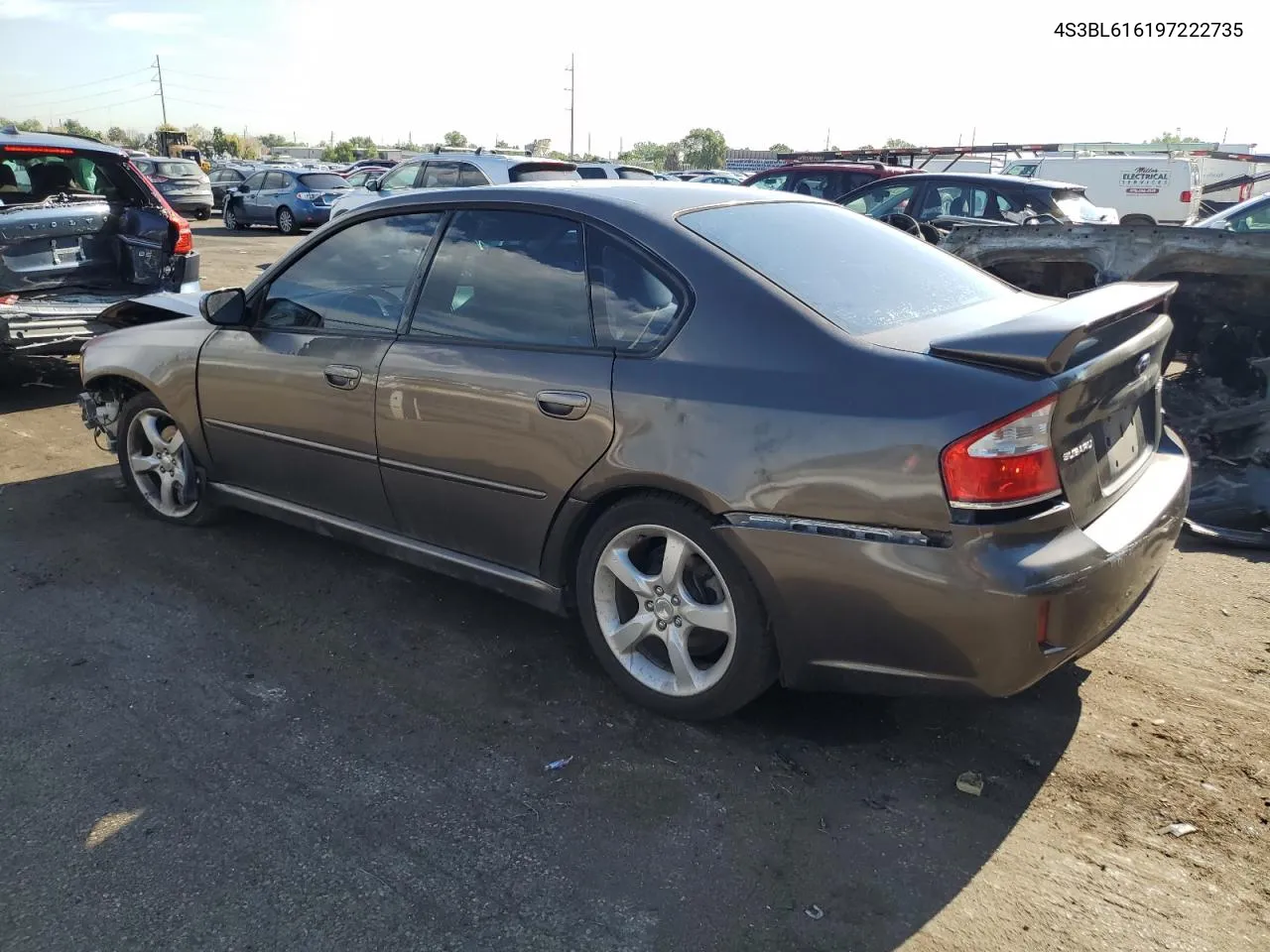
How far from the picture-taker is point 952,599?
2545mm

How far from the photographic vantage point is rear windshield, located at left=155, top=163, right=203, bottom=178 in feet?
79.0

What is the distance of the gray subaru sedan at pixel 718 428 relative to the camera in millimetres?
2564

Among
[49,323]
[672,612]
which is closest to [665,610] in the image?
[672,612]

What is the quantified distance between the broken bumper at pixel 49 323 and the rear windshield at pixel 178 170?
63.9 feet

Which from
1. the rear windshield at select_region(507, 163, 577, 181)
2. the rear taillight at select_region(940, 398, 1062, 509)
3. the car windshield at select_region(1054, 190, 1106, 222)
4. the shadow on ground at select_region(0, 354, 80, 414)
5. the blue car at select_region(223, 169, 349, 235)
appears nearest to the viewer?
the rear taillight at select_region(940, 398, 1062, 509)

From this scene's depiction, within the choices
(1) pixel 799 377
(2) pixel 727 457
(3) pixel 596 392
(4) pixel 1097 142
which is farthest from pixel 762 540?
(4) pixel 1097 142

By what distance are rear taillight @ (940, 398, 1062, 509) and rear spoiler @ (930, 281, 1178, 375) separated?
0.12 m

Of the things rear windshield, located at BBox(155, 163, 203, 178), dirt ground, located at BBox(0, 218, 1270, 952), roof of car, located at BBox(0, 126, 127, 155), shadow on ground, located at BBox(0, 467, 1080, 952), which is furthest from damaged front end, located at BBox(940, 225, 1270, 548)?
rear windshield, located at BBox(155, 163, 203, 178)

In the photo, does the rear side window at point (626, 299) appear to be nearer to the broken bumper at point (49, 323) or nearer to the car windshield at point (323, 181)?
the broken bumper at point (49, 323)

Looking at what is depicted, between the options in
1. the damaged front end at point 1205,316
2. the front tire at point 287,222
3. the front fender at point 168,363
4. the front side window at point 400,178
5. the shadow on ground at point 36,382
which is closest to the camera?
the front fender at point 168,363

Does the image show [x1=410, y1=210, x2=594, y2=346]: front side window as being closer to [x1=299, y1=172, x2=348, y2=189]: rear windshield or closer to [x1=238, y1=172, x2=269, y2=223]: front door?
[x1=299, y1=172, x2=348, y2=189]: rear windshield

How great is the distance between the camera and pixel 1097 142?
19.8 m

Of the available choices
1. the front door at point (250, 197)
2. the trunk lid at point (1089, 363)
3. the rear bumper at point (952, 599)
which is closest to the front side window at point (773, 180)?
the trunk lid at point (1089, 363)

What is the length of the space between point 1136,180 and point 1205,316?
45.4ft
